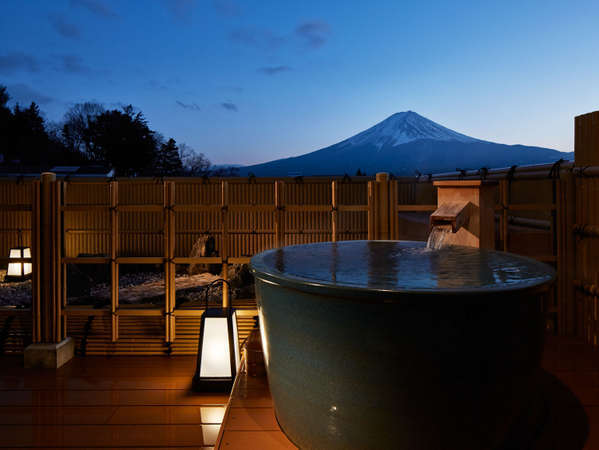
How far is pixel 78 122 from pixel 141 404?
27543 mm

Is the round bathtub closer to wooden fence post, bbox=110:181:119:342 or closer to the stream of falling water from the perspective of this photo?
the stream of falling water

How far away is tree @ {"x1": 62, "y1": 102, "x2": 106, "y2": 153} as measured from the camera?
2494cm

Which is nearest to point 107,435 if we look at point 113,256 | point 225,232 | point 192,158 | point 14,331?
point 113,256

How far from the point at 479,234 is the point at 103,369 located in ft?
10.6

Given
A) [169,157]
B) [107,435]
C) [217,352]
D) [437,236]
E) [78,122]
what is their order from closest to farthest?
1. [437,236]
2. [107,435]
3. [217,352]
4. [169,157]
5. [78,122]

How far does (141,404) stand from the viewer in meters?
2.96

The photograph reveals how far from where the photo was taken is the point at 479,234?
2465 millimetres

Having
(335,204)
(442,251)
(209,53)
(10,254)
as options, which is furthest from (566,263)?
(209,53)

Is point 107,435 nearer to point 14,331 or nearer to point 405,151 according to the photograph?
point 14,331

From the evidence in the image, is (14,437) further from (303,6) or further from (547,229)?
(303,6)

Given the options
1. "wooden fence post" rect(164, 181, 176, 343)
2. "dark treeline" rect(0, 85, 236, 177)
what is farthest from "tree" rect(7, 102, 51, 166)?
"wooden fence post" rect(164, 181, 176, 343)

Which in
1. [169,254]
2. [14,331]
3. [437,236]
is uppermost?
[437,236]

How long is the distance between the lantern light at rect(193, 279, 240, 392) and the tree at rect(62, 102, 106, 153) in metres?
24.9

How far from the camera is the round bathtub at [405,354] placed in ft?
3.37
